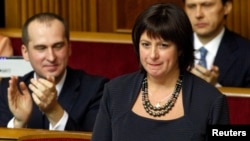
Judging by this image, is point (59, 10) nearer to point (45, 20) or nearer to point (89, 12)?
point (89, 12)

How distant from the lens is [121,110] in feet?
5.57

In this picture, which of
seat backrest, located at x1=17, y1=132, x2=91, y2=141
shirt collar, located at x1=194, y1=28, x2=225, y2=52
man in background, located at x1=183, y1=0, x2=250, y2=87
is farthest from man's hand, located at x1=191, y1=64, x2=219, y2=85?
seat backrest, located at x1=17, y1=132, x2=91, y2=141

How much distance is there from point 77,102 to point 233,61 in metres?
0.62

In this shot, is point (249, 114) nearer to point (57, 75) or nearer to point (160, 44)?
point (57, 75)

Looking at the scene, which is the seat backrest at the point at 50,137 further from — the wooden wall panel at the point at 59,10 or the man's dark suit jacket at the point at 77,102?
the wooden wall panel at the point at 59,10

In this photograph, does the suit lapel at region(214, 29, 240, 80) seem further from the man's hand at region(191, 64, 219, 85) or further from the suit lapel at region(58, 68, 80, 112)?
the suit lapel at region(58, 68, 80, 112)

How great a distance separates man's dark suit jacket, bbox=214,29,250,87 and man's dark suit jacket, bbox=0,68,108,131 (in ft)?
1.57

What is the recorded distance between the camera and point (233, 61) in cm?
269

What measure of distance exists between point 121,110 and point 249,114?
0.74 metres

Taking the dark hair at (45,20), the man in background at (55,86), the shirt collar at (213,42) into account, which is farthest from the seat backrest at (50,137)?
the shirt collar at (213,42)

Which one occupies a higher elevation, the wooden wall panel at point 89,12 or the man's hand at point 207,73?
the wooden wall panel at point 89,12

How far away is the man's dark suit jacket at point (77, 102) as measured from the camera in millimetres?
2316

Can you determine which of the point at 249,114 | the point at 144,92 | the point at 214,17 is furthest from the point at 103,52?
the point at 144,92

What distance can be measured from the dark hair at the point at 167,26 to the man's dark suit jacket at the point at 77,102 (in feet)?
2.06
